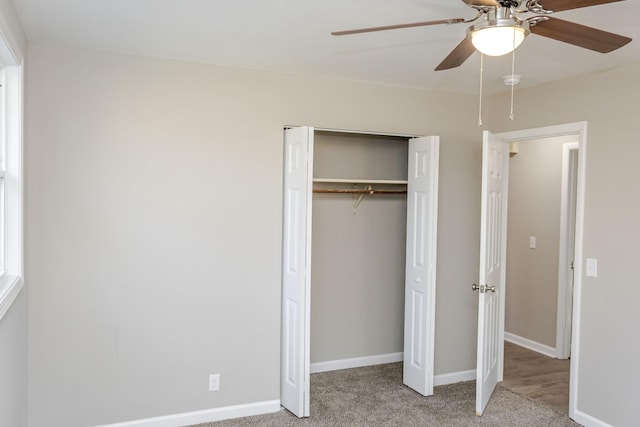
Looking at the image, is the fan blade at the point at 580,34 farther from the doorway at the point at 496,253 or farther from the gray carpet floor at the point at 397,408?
the gray carpet floor at the point at 397,408

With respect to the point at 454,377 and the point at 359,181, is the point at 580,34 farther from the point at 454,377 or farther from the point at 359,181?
the point at 454,377

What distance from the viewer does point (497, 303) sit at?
13.8 ft

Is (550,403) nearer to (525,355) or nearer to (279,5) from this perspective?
(525,355)

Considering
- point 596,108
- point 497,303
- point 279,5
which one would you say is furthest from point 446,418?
point 279,5

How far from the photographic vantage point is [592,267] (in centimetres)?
350

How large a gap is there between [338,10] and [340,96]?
1514mm

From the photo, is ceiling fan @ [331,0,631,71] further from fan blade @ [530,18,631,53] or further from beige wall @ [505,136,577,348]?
beige wall @ [505,136,577,348]

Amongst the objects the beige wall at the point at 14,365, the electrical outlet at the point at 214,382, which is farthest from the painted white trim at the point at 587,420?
the beige wall at the point at 14,365

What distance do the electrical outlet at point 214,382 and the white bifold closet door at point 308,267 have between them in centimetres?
48

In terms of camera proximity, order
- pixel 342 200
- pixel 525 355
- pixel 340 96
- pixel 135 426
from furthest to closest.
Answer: pixel 525 355 < pixel 342 200 < pixel 340 96 < pixel 135 426

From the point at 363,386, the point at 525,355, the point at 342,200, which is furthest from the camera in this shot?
the point at 525,355

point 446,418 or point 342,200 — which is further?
point 342,200

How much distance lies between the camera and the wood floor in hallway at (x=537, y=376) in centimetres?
405

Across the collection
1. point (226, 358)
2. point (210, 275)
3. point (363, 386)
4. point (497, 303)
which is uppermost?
point (210, 275)
